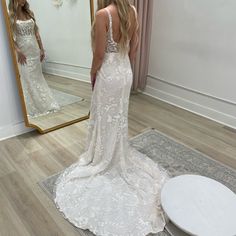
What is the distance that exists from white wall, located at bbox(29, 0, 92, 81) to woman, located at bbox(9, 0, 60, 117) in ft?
0.24

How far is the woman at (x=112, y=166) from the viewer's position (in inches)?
64.6

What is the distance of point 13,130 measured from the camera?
266 cm

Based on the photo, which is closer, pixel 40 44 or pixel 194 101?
pixel 40 44

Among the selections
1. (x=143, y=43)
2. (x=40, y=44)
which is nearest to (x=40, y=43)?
(x=40, y=44)

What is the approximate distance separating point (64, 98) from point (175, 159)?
1.44 metres

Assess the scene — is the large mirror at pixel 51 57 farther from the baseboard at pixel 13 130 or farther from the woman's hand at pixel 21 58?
the baseboard at pixel 13 130

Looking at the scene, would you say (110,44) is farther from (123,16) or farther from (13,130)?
(13,130)

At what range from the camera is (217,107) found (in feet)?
9.93

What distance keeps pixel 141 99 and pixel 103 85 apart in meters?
1.89

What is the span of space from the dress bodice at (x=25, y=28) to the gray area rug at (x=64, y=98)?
2.05ft

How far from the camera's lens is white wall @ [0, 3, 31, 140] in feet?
7.63

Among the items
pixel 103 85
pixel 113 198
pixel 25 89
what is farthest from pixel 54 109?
pixel 113 198

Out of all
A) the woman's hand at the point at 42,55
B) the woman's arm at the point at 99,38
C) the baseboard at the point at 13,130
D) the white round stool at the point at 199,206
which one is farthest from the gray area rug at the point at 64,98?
the white round stool at the point at 199,206

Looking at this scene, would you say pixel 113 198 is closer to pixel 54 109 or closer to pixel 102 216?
pixel 102 216
